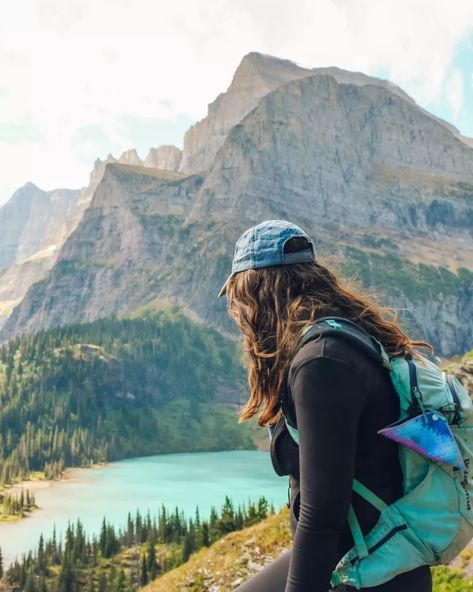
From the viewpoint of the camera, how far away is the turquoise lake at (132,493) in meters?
128

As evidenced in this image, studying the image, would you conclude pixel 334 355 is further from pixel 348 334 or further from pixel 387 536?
pixel 387 536

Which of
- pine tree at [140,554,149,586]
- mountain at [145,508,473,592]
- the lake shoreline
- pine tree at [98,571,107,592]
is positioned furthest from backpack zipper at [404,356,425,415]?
the lake shoreline

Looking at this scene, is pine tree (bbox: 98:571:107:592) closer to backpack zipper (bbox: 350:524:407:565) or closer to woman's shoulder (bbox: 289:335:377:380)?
backpack zipper (bbox: 350:524:407:565)

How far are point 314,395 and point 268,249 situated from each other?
3.91ft

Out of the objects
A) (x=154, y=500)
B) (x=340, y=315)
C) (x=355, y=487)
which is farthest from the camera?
(x=154, y=500)

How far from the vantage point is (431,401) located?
3754mm

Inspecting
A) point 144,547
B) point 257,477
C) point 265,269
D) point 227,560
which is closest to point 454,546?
point 265,269

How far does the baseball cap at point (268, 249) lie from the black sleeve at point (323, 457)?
97 cm

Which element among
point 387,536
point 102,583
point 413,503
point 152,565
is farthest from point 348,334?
point 152,565

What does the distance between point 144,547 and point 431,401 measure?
110210mm

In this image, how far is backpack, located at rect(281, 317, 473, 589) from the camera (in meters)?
3.66

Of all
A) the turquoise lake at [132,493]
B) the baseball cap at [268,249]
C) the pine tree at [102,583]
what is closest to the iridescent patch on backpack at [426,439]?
the baseball cap at [268,249]

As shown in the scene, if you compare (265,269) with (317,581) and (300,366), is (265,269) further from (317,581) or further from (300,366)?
(317,581)

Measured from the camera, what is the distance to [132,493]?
516 ft
